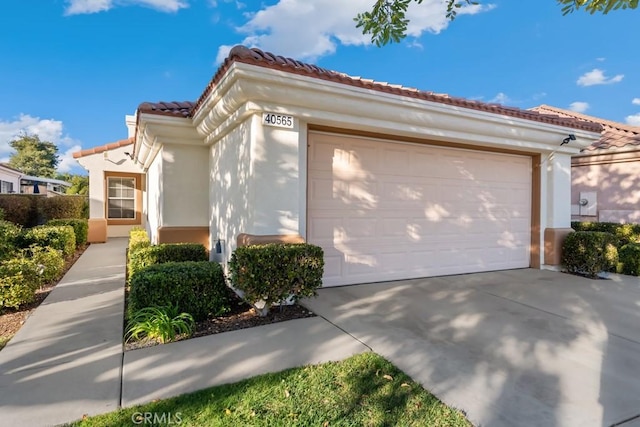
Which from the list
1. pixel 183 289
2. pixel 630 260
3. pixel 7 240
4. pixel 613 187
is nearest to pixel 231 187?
pixel 183 289

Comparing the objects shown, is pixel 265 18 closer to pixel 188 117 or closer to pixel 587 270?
pixel 188 117

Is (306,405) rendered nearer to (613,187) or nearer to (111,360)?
(111,360)

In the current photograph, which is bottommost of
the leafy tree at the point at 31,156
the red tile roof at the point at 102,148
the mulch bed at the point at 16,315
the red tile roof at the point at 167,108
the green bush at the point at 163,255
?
the mulch bed at the point at 16,315

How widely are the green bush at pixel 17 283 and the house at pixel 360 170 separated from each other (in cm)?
232

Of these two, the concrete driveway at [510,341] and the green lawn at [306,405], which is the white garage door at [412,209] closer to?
the concrete driveway at [510,341]

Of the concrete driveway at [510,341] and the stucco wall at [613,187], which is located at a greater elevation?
the stucco wall at [613,187]

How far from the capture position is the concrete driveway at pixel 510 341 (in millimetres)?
2631

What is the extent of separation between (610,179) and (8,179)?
1294 inches

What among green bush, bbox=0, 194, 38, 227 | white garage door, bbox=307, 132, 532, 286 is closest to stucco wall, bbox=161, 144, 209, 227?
white garage door, bbox=307, 132, 532, 286

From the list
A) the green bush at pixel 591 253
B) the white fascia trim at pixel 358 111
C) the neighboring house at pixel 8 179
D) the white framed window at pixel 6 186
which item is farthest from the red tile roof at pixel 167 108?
the white framed window at pixel 6 186

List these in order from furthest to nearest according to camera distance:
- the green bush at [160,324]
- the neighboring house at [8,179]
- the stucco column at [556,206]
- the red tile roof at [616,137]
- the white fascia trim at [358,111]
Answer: the neighboring house at [8,179], the red tile roof at [616,137], the stucco column at [556,206], the white fascia trim at [358,111], the green bush at [160,324]

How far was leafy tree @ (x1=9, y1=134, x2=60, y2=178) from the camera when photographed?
137 feet

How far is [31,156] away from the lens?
41906mm

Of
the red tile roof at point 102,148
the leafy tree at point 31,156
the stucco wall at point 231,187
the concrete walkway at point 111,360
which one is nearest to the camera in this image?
the concrete walkway at point 111,360
